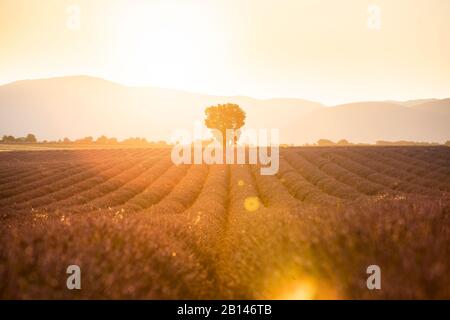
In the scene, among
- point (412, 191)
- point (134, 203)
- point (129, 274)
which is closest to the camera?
point (129, 274)

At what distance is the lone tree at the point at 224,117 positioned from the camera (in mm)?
64000

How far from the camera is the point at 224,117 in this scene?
63938mm

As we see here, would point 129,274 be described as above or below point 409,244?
below

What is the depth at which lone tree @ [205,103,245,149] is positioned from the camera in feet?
210

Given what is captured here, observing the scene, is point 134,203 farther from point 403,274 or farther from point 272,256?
point 403,274

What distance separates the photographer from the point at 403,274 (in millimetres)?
3309

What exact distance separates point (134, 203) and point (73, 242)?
13903 mm
